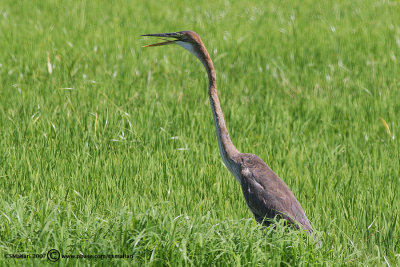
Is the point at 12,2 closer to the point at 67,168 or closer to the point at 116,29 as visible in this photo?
the point at 116,29

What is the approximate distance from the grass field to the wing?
0.42ft

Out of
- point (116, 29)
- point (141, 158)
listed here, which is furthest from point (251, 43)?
point (141, 158)

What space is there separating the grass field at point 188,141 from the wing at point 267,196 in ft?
0.42

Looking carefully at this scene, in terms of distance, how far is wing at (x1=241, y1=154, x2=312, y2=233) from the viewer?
353cm

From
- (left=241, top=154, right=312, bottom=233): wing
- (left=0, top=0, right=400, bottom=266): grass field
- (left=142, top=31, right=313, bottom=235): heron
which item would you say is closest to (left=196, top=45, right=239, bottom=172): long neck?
(left=142, top=31, right=313, bottom=235): heron

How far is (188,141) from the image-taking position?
5152 millimetres

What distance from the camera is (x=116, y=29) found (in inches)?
374

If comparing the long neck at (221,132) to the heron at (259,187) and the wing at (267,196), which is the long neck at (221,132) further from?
the wing at (267,196)

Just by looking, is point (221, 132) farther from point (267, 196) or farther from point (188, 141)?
point (188, 141)

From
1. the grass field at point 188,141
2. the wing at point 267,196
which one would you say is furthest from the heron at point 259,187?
the grass field at point 188,141

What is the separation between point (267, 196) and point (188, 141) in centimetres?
164

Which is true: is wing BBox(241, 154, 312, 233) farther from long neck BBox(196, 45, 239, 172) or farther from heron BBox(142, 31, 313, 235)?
long neck BBox(196, 45, 239, 172)

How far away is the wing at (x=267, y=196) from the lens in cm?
353

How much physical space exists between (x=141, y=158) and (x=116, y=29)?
5.35 meters
